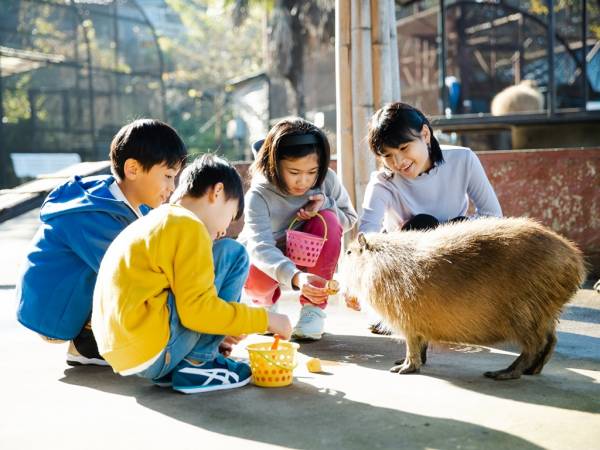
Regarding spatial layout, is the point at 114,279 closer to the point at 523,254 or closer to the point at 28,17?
the point at 523,254

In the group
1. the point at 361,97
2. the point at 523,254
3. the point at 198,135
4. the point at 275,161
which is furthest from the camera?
the point at 198,135

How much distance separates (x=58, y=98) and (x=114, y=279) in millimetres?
12338

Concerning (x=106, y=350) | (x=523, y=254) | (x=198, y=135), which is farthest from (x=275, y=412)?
(x=198, y=135)

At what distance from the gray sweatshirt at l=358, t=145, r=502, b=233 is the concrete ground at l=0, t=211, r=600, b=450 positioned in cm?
75

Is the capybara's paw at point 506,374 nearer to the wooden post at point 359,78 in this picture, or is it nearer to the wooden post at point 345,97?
the wooden post at point 359,78

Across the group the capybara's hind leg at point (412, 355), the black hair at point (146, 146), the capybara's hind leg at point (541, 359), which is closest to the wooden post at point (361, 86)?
the black hair at point (146, 146)

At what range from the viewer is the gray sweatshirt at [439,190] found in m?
3.68

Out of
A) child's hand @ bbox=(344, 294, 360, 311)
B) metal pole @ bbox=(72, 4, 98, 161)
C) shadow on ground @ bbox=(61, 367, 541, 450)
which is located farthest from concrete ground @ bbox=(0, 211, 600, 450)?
metal pole @ bbox=(72, 4, 98, 161)

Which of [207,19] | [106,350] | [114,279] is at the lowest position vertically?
[106,350]

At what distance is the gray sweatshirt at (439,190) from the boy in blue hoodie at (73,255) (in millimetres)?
1204

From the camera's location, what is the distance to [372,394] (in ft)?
8.29

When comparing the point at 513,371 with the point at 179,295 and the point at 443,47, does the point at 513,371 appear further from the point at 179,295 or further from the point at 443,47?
the point at 443,47

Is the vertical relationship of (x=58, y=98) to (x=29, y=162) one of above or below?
above

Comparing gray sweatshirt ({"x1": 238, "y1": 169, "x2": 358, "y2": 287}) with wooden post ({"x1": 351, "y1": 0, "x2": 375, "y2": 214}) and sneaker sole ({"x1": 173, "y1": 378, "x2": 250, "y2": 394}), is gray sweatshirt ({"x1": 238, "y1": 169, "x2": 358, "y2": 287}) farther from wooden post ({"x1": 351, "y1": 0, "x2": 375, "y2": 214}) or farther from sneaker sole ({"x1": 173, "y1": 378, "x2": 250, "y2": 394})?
wooden post ({"x1": 351, "y1": 0, "x2": 375, "y2": 214})
